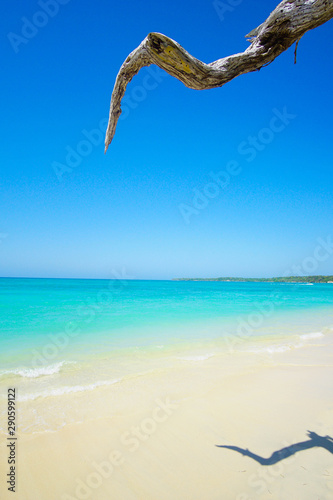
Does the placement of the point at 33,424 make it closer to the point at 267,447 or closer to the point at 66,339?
the point at 267,447

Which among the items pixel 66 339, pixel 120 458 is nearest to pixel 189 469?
pixel 120 458

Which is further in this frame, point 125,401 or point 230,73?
point 125,401

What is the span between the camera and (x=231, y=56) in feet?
6.09

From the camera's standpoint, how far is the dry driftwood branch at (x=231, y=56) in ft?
5.65

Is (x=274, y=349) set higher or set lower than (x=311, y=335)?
higher

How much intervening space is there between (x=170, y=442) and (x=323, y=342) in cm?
797

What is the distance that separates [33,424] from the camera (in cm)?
358

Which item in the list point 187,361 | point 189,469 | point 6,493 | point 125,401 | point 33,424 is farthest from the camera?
point 187,361
